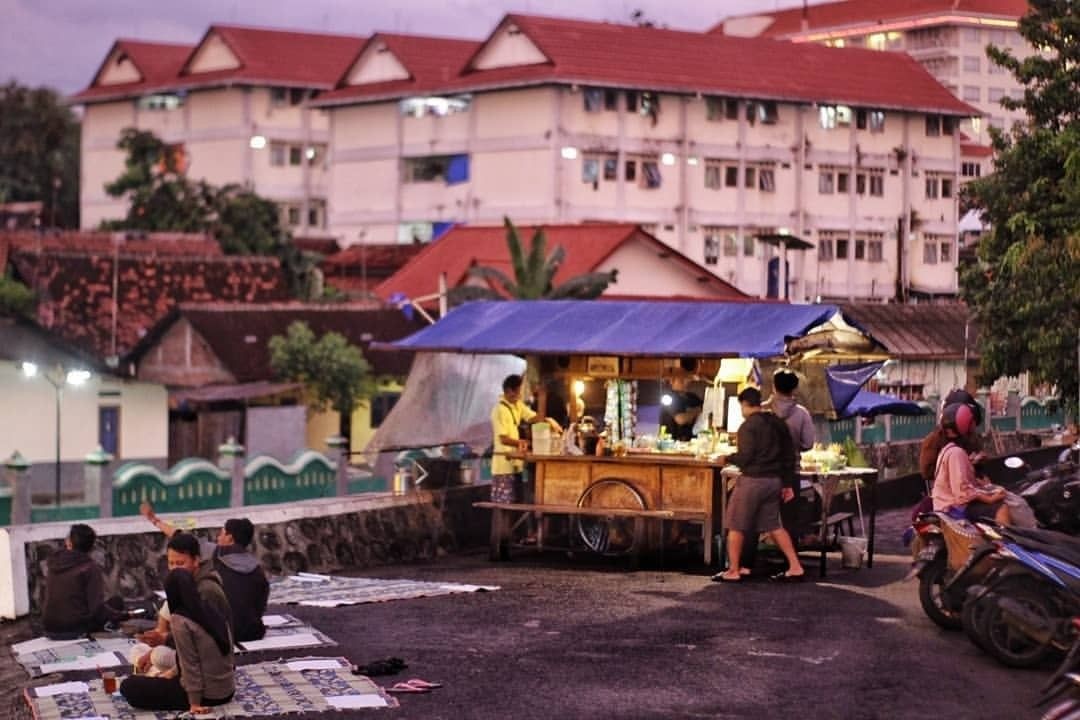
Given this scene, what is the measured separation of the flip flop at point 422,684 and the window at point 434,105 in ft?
202

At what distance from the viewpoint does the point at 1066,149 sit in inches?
1186

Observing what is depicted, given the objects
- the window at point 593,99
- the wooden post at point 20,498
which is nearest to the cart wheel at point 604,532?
the wooden post at point 20,498

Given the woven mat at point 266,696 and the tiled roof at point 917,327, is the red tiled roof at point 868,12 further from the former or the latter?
the woven mat at point 266,696

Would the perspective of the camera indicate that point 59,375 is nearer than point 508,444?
No

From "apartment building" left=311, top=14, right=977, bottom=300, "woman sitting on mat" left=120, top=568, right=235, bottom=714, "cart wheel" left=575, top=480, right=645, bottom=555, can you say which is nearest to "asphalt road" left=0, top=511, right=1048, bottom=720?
"woman sitting on mat" left=120, top=568, right=235, bottom=714

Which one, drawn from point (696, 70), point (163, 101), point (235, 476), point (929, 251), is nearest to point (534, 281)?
point (235, 476)

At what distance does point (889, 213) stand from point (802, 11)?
1883 inches

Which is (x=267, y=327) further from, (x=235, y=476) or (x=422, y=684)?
(x=422, y=684)

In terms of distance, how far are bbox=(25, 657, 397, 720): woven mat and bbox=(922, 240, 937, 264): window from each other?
69966 millimetres

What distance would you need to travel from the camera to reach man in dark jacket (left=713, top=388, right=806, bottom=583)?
1856 centimetres

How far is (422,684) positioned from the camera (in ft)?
45.0

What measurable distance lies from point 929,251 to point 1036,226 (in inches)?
2081

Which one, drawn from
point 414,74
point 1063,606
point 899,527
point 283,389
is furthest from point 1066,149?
point 414,74

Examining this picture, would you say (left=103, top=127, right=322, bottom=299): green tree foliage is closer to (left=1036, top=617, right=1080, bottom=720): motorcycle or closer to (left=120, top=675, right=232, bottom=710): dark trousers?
(left=120, top=675, right=232, bottom=710): dark trousers
